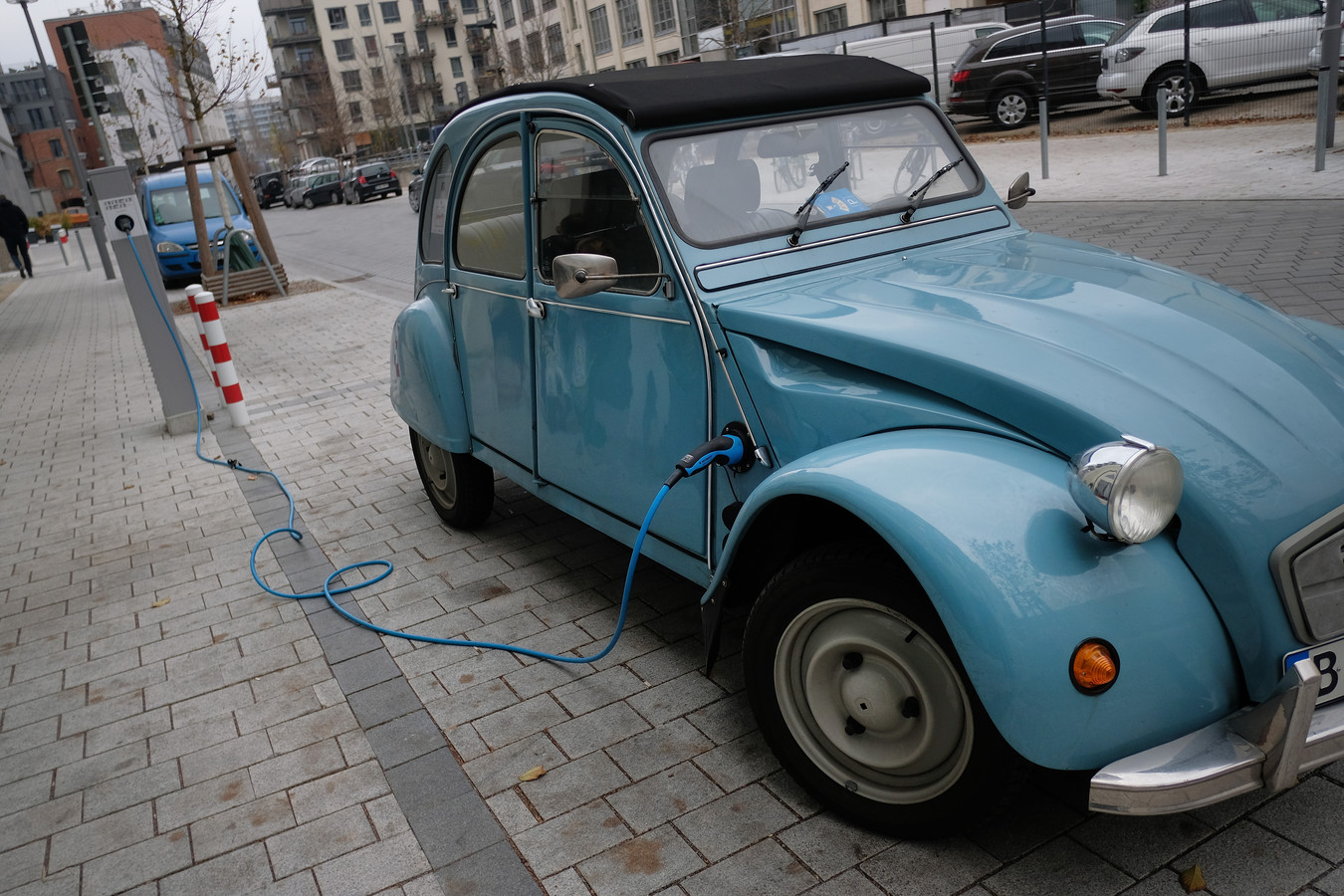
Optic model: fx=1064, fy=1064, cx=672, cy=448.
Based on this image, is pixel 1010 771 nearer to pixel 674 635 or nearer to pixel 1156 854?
pixel 1156 854

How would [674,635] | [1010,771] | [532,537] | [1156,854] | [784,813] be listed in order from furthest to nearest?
[532,537]
[674,635]
[784,813]
[1156,854]
[1010,771]

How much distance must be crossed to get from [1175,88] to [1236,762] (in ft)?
61.4

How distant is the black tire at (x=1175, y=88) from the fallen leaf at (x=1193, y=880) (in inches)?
711

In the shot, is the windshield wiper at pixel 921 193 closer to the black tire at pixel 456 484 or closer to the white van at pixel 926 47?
the black tire at pixel 456 484

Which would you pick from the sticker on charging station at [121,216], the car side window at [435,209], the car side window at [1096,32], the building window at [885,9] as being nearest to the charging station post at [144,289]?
the sticker on charging station at [121,216]

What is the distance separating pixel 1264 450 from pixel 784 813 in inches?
60.3

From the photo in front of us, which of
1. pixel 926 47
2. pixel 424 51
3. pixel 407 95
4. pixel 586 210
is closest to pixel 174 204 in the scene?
pixel 926 47

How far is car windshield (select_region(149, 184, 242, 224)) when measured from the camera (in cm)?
1884

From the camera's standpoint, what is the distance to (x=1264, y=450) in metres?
2.38

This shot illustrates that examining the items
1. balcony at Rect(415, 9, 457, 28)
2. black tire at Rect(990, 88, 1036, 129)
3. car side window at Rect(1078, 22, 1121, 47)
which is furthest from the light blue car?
balcony at Rect(415, 9, 457, 28)

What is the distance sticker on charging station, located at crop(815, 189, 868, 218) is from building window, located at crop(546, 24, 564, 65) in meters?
64.5

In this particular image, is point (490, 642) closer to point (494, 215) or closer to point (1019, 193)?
point (494, 215)

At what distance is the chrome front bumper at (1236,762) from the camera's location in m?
2.15

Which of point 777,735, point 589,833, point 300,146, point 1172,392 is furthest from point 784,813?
point 300,146
